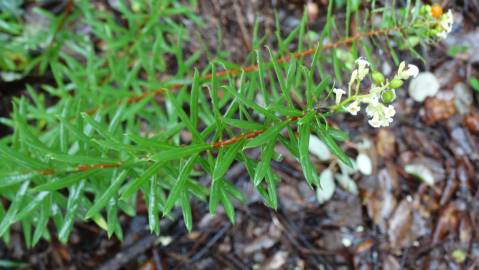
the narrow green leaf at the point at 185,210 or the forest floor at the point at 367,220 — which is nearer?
the narrow green leaf at the point at 185,210

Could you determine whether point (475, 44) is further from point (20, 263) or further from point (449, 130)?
point (20, 263)

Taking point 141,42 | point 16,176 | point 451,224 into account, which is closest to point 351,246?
point 451,224

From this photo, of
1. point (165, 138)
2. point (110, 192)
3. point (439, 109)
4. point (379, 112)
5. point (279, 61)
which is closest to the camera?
point (379, 112)

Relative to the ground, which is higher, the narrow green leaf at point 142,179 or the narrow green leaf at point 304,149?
the narrow green leaf at point 304,149

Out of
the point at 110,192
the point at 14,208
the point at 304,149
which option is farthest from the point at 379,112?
the point at 14,208

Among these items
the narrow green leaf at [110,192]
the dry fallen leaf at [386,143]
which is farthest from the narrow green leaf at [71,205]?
the dry fallen leaf at [386,143]

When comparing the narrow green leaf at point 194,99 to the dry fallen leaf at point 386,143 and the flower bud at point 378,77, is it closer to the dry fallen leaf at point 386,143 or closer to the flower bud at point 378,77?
the flower bud at point 378,77

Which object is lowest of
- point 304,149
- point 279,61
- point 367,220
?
point 367,220

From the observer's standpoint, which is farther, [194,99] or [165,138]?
[165,138]

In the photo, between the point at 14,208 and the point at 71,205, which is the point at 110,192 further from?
the point at 14,208
